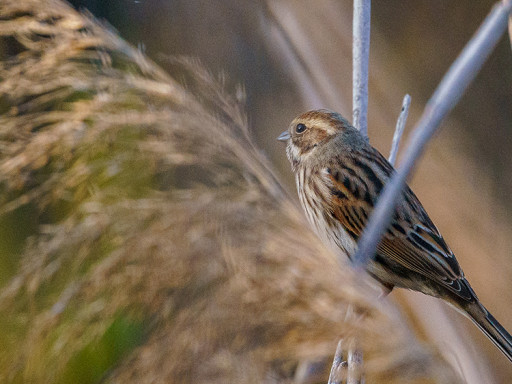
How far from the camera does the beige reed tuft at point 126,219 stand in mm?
1686

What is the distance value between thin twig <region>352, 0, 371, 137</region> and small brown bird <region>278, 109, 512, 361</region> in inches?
5.2

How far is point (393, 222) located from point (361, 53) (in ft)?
1.92

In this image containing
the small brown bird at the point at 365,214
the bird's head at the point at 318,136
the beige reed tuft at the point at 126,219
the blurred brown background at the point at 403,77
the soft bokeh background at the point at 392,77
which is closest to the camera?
the beige reed tuft at the point at 126,219

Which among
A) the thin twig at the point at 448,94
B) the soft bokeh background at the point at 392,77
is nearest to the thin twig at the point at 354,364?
the thin twig at the point at 448,94

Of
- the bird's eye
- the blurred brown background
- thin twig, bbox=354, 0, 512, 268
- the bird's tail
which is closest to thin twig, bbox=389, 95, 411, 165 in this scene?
the bird's eye

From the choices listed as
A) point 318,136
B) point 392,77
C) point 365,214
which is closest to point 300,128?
point 318,136

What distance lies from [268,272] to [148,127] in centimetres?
59

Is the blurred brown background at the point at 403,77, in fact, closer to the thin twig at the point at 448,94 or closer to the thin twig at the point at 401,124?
the thin twig at the point at 401,124

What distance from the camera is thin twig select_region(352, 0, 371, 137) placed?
2.10 m

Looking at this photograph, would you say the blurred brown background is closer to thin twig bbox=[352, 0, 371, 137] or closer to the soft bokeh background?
the soft bokeh background

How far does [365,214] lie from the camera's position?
230 centimetres

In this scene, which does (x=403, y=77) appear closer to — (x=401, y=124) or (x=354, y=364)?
(x=401, y=124)

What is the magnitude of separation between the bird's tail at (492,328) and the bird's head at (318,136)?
0.71 m

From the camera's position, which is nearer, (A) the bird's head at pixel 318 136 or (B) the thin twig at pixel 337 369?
(B) the thin twig at pixel 337 369
